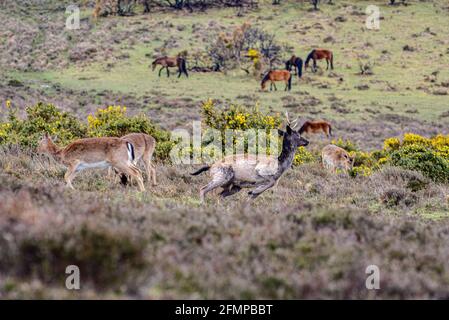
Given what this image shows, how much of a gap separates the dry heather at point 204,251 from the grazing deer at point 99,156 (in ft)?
10.7

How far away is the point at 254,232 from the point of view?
21.9 feet

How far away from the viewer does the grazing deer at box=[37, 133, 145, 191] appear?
11688 mm

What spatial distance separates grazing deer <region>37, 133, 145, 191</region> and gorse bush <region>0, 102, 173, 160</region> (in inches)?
185

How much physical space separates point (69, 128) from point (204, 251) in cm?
1385

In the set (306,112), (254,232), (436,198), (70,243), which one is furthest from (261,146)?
(306,112)

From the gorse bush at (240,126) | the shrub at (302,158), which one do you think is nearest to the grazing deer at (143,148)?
the gorse bush at (240,126)

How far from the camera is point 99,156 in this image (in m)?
11.7

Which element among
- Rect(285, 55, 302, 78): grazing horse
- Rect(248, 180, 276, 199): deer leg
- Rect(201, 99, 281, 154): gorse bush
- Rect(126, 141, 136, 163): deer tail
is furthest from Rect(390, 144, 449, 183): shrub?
Rect(285, 55, 302, 78): grazing horse

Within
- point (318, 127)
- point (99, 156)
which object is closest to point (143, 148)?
point (99, 156)

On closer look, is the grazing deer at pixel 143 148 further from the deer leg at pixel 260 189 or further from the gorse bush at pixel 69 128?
the gorse bush at pixel 69 128

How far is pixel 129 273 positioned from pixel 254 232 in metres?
1.56

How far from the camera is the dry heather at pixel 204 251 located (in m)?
5.52

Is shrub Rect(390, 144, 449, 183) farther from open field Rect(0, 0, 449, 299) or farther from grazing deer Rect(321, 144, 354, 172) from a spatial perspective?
grazing deer Rect(321, 144, 354, 172)
